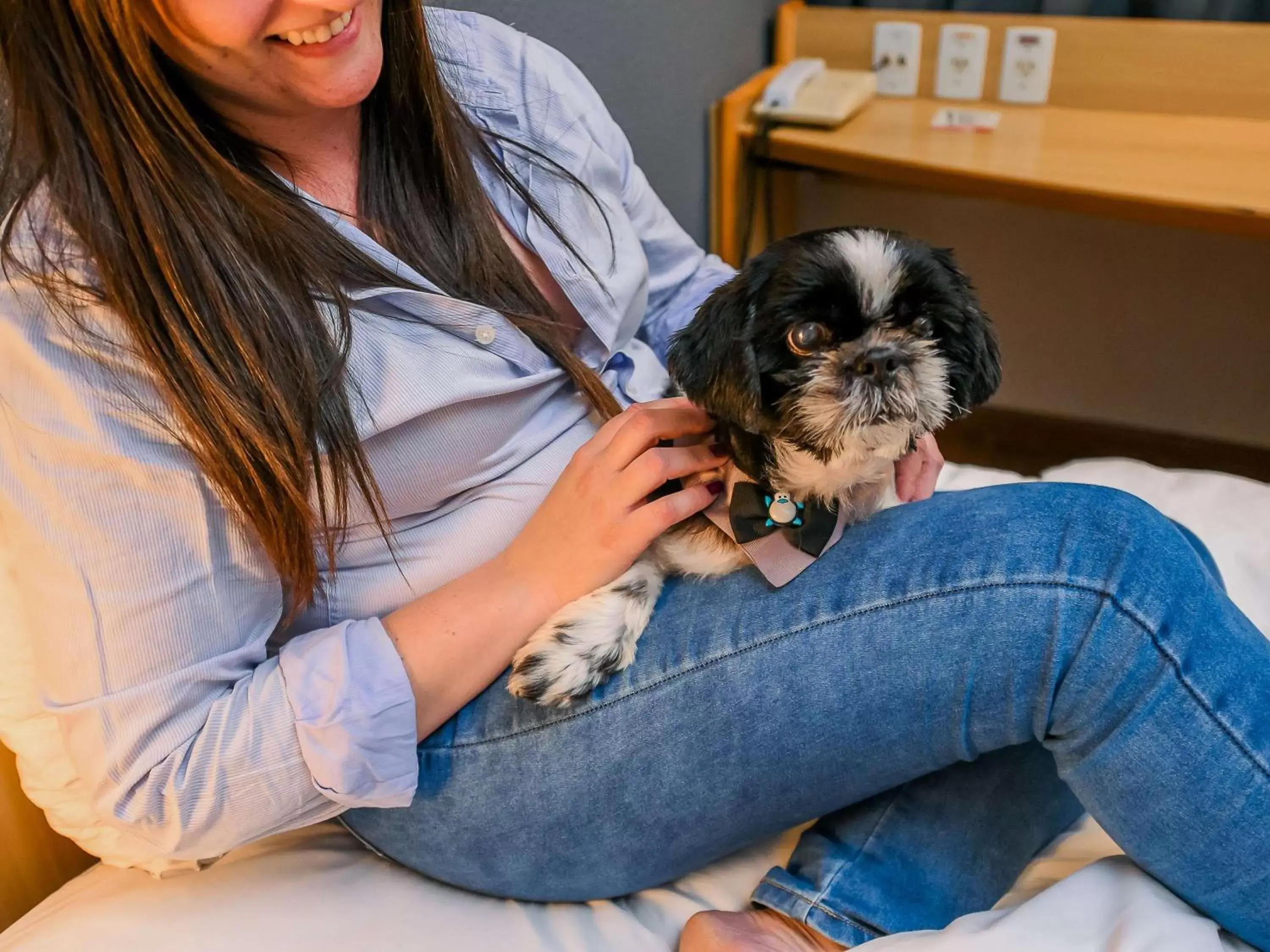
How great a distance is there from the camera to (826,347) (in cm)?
90

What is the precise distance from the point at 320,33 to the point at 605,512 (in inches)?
20.4

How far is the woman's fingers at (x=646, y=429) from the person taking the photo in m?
0.96

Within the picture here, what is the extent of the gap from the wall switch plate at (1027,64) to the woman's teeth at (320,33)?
67.2 inches

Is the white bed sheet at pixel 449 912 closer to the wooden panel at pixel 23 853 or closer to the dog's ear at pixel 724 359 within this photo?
the wooden panel at pixel 23 853

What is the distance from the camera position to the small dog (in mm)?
880

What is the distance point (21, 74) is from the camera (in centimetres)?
73

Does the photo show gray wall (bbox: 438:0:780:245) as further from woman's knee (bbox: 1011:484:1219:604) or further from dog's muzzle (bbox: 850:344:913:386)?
woman's knee (bbox: 1011:484:1219:604)

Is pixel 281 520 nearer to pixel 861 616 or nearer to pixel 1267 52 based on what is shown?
pixel 861 616

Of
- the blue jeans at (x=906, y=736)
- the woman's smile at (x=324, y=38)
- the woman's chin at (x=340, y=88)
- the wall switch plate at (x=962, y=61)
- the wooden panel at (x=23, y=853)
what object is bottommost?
the wooden panel at (x=23, y=853)

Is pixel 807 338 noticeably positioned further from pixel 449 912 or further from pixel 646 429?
pixel 449 912

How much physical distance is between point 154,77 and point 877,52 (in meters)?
1.89

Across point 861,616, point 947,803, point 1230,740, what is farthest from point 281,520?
point 1230,740

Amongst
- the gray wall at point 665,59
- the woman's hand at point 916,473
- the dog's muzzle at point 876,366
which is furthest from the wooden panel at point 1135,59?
the dog's muzzle at point 876,366

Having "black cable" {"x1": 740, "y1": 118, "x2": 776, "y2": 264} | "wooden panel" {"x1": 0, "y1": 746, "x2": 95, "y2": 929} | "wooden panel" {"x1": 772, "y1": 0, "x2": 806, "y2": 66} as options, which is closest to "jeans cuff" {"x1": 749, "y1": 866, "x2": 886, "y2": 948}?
"wooden panel" {"x1": 0, "y1": 746, "x2": 95, "y2": 929}
